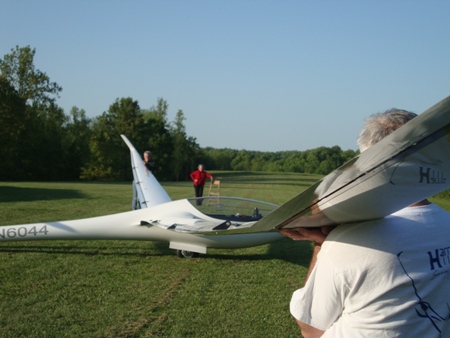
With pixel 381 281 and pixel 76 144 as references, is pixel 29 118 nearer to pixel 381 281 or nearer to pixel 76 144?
pixel 76 144

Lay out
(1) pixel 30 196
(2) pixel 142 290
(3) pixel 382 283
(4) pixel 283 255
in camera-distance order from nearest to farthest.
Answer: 1. (3) pixel 382 283
2. (2) pixel 142 290
3. (4) pixel 283 255
4. (1) pixel 30 196

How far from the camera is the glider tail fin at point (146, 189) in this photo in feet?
34.3

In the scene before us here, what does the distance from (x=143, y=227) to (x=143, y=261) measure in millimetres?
590

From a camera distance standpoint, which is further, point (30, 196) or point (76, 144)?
point (76, 144)

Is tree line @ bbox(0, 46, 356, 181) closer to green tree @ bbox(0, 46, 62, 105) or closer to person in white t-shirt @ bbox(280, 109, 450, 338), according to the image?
green tree @ bbox(0, 46, 62, 105)

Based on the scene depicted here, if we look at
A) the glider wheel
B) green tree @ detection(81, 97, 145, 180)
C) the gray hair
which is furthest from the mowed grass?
green tree @ detection(81, 97, 145, 180)

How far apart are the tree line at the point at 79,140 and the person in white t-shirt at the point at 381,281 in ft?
125

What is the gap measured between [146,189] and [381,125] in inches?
386

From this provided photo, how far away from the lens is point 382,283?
4.88 feet

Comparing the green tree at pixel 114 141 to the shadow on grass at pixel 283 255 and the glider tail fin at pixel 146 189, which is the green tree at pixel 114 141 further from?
the shadow on grass at pixel 283 255

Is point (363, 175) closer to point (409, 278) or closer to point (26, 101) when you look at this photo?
point (409, 278)

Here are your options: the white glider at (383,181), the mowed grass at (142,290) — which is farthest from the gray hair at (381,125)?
the mowed grass at (142,290)

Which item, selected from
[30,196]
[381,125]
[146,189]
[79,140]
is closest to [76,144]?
[79,140]

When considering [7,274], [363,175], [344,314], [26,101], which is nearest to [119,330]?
[7,274]
